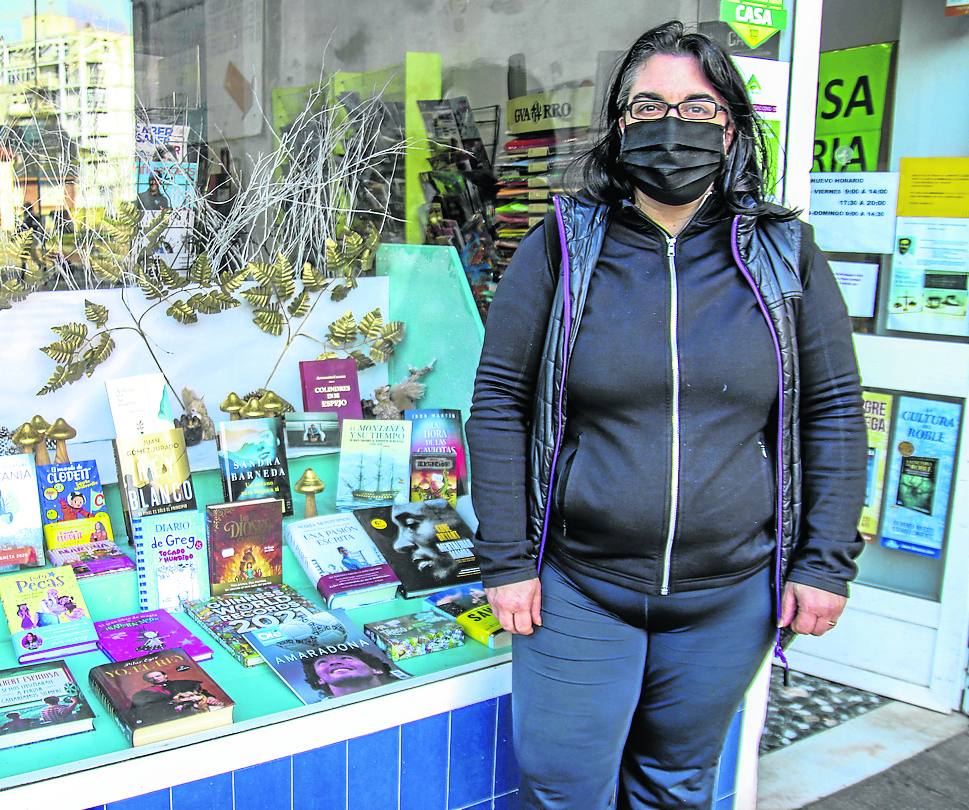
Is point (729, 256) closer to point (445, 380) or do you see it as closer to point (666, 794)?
point (666, 794)

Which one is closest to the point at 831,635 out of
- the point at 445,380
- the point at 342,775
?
the point at 445,380

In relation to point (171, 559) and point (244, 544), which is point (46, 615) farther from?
point (244, 544)

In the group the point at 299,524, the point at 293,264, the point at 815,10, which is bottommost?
the point at 299,524

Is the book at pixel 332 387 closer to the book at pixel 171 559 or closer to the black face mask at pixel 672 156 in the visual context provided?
the book at pixel 171 559

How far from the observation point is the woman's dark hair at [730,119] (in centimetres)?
163

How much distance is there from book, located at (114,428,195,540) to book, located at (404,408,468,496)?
2.16 feet

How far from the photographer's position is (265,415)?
111 inches

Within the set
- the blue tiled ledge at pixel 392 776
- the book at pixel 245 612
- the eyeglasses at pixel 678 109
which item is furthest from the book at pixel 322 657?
the eyeglasses at pixel 678 109

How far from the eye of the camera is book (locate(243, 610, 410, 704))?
2.03 metres

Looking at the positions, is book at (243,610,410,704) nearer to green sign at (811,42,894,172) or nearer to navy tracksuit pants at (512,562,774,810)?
navy tracksuit pants at (512,562,774,810)

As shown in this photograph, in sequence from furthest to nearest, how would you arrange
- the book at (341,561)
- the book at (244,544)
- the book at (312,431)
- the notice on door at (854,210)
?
the notice on door at (854,210) → the book at (312,431) → the book at (341,561) → the book at (244,544)

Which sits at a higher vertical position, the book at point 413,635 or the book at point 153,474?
the book at point 153,474

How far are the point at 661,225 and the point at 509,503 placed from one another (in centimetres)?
54

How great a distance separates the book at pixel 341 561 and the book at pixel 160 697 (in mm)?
457
